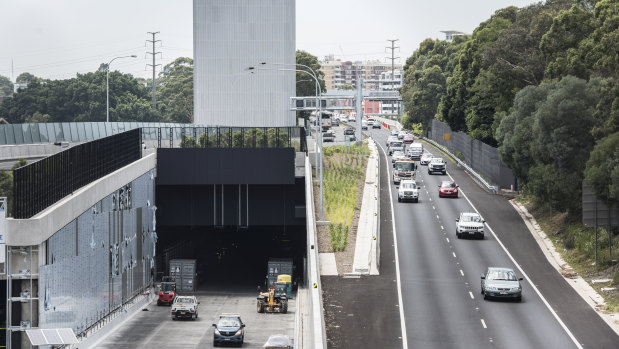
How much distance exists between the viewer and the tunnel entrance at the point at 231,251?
246 feet

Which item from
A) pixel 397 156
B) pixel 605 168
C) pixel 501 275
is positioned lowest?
pixel 501 275

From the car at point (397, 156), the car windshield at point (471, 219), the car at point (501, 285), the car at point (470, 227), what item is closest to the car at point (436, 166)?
the car at point (397, 156)

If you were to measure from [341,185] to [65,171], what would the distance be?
37809 mm

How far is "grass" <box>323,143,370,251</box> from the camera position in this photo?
2399 inches

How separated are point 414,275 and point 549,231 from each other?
17.1 m

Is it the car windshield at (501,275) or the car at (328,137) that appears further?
the car at (328,137)

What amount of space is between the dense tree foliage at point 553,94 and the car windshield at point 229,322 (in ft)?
62.0

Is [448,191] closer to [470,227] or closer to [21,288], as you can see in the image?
[470,227]

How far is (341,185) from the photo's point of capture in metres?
80.4

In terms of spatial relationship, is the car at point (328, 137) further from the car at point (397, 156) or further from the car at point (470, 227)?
the car at point (470, 227)

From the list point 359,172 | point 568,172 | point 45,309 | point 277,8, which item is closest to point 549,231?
point 568,172

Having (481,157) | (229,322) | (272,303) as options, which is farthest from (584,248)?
(481,157)

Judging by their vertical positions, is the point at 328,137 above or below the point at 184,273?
above

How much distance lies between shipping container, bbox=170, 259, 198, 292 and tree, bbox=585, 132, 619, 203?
97.1ft
